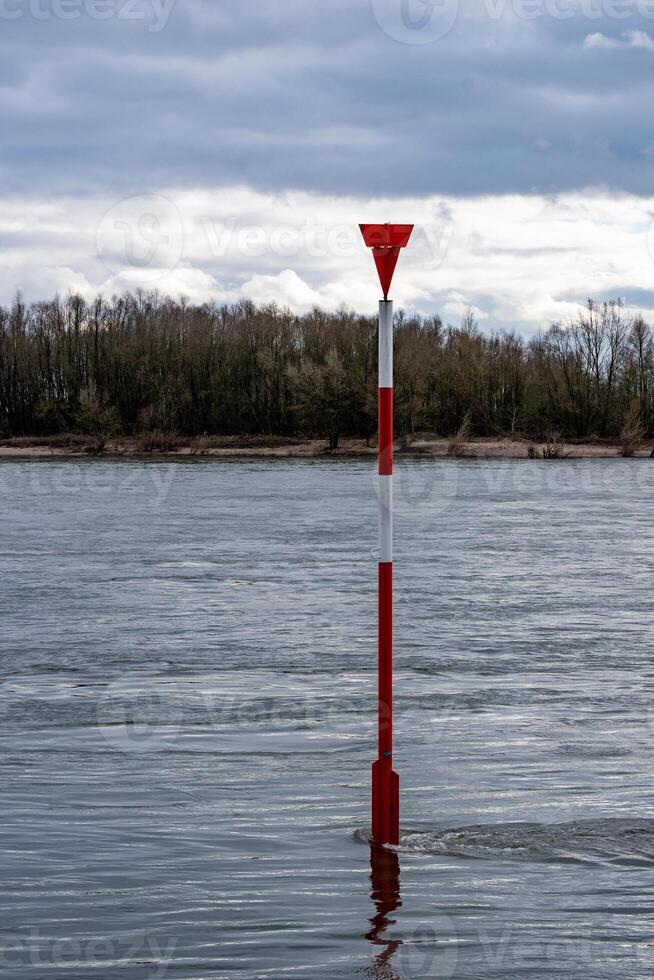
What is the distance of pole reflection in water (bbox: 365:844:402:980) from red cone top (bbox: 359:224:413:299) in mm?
2836

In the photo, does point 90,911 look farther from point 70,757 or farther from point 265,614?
point 265,614

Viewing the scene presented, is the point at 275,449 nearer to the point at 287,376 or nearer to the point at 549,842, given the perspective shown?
the point at 287,376

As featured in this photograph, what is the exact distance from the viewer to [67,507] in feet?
120

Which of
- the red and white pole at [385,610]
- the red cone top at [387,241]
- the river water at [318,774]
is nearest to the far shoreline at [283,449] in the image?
the river water at [318,774]

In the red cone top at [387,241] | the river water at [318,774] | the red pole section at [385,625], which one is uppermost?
the red cone top at [387,241]

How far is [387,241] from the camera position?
239 inches

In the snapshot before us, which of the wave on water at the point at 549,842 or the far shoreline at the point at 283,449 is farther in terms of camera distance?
the far shoreline at the point at 283,449

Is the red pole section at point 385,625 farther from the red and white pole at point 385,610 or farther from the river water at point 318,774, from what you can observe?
the river water at point 318,774

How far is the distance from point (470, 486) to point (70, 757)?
39.8m

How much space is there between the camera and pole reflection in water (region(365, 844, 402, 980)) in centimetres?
485

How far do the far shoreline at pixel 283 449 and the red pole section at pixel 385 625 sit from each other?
65.1 m

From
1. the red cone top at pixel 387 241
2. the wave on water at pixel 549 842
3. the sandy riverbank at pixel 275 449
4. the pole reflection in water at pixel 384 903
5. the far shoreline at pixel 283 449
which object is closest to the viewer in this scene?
the pole reflection in water at pixel 384 903

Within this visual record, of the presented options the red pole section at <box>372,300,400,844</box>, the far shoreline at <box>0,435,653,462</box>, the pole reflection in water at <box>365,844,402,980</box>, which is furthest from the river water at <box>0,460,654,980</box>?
the far shoreline at <box>0,435,653,462</box>

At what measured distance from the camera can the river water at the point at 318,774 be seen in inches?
203
